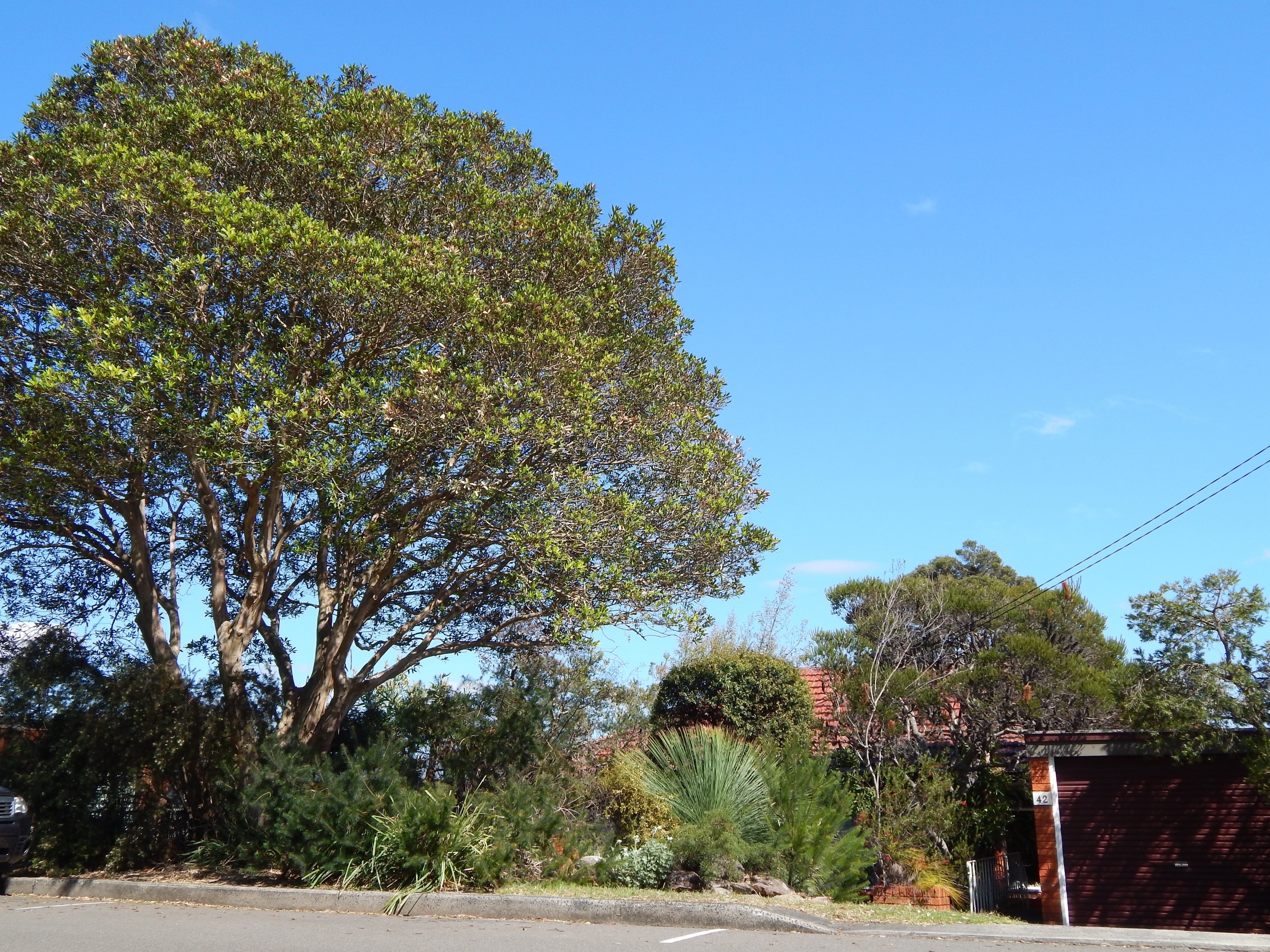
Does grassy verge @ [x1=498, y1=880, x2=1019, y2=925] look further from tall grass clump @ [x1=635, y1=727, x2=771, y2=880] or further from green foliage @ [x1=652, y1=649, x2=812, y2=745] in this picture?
green foliage @ [x1=652, y1=649, x2=812, y2=745]

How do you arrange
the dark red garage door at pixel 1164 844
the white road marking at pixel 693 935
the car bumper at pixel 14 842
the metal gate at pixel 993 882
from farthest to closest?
the metal gate at pixel 993 882 < the dark red garage door at pixel 1164 844 < the car bumper at pixel 14 842 < the white road marking at pixel 693 935

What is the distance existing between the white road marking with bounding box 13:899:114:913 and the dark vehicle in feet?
5.81

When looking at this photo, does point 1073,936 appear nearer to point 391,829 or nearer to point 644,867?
point 644,867

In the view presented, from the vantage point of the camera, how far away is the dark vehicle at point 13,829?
12.1 m

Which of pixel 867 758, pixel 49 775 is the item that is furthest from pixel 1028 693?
pixel 49 775

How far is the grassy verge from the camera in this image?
366 inches

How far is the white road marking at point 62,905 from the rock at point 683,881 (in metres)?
6.28

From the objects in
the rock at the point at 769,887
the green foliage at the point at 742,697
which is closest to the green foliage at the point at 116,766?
the rock at the point at 769,887

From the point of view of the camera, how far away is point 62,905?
420 inches

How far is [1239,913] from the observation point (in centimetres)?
1523

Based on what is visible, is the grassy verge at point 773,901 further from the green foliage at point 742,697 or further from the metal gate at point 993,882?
the metal gate at point 993,882

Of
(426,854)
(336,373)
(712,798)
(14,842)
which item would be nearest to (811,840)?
(712,798)

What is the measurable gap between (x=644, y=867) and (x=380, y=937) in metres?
3.54

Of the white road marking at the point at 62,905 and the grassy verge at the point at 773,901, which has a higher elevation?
the grassy verge at the point at 773,901
